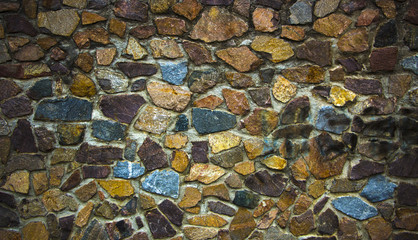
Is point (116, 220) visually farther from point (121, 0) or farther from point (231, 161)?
point (121, 0)

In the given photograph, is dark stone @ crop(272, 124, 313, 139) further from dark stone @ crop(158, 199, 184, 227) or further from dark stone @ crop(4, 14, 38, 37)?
dark stone @ crop(4, 14, 38, 37)

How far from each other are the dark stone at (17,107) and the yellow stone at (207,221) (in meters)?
1.19

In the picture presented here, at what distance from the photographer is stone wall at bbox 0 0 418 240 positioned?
1896 mm

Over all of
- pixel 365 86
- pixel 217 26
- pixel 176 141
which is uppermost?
pixel 217 26

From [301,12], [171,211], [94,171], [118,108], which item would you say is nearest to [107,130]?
[118,108]

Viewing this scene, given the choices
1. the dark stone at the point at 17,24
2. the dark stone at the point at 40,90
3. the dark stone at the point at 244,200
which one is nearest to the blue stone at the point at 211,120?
the dark stone at the point at 244,200

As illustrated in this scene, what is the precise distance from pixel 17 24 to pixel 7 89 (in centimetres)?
39

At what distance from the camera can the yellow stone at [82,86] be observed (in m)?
1.90

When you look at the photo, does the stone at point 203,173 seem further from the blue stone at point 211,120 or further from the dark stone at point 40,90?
the dark stone at point 40,90

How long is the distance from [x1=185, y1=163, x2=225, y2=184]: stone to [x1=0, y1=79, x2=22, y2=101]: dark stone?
116 cm

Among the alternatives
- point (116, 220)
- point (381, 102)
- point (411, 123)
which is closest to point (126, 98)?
point (116, 220)

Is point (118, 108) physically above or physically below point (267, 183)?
above

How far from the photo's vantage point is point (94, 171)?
75.0 inches

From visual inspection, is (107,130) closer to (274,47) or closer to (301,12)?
(274,47)
